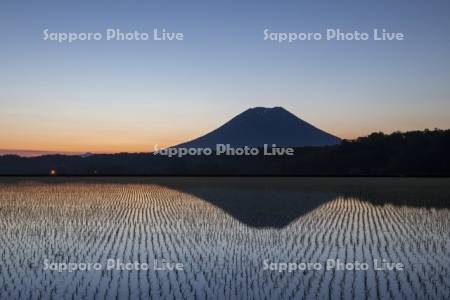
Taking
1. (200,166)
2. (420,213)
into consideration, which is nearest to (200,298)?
(420,213)

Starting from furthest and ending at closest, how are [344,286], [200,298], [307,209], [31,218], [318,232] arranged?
1. [307,209]
2. [31,218]
3. [318,232]
4. [344,286]
5. [200,298]

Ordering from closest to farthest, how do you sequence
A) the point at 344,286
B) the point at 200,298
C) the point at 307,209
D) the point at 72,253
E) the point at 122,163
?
the point at 200,298 < the point at 344,286 < the point at 72,253 < the point at 307,209 < the point at 122,163

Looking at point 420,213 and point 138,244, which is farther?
point 420,213

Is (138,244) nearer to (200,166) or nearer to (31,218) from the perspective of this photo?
(31,218)

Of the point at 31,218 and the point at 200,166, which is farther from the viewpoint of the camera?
the point at 200,166

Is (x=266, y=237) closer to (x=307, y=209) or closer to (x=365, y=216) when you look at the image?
(x=365, y=216)

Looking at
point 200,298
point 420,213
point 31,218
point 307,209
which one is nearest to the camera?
point 200,298

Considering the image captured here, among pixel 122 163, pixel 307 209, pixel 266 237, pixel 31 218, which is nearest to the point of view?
pixel 266 237

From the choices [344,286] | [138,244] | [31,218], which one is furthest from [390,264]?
[31,218]

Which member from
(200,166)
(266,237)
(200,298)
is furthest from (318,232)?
(200,166)
